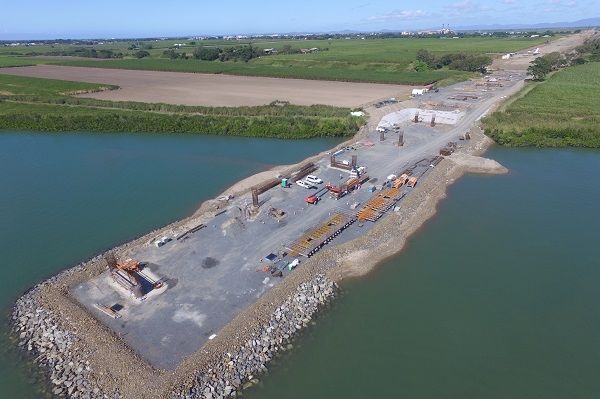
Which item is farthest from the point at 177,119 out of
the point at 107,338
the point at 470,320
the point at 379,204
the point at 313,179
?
the point at 470,320

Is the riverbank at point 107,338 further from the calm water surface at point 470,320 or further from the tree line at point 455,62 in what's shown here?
the tree line at point 455,62

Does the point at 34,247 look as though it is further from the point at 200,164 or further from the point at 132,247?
the point at 200,164

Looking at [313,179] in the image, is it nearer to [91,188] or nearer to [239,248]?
[239,248]

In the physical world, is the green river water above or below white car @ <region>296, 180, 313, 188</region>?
below

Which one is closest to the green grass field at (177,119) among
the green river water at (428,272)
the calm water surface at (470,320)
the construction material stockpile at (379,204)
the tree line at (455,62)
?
the green river water at (428,272)

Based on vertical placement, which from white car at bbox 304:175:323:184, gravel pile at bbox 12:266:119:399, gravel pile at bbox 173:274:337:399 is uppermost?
white car at bbox 304:175:323:184

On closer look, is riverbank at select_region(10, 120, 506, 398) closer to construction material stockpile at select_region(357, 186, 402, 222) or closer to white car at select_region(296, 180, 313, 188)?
construction material stockpile at select_region(357, 186, 402, 222)

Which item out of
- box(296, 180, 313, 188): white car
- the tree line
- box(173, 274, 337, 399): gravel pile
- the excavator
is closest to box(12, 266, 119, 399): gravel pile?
the excavator
